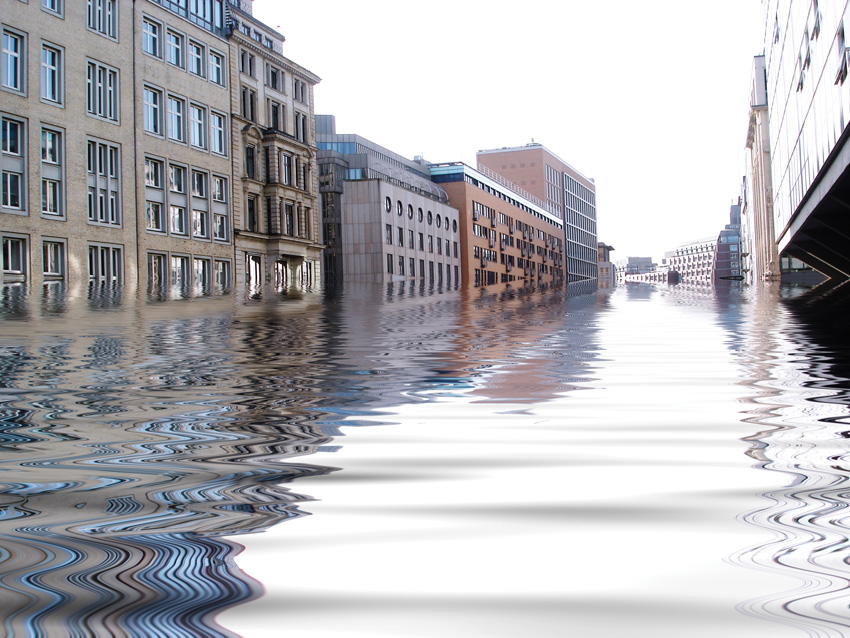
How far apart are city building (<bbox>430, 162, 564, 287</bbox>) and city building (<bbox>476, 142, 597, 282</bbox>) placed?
4.43 meters

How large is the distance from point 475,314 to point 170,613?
20.8 feet

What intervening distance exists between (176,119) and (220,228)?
19.1 ft

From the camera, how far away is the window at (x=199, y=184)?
4241 centimetres

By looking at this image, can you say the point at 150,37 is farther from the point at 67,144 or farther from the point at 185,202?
the point at 67,144

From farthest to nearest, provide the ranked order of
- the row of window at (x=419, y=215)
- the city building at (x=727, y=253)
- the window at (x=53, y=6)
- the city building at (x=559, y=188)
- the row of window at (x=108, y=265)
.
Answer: the city building at (x=727, y=253) → the city building at (x=559, y=188) → the row of window at (x=419, y=215) → the window at (x=53, y=6) → the row of window at (x=108, y=265)

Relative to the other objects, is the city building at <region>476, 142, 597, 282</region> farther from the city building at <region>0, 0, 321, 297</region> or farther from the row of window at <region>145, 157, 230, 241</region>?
the row of window at <region>145, 157, 230, 241</region>

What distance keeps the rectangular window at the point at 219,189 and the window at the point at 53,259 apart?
38.6 ft

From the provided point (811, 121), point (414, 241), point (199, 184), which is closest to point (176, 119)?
point (199, 184)

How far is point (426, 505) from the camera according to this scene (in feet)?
3.87

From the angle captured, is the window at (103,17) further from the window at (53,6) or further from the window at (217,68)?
the window at (217,68)

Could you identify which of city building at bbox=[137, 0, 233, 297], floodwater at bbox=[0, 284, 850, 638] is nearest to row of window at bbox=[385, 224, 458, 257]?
city building at bbox=[137, 0, 233, 297]

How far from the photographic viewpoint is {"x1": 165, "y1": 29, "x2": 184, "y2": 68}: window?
41.0 m

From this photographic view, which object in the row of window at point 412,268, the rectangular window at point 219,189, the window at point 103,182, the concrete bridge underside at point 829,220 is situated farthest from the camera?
the row of window at point 412,268

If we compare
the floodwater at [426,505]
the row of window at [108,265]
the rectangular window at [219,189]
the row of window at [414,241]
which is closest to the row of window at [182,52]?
the rectangular window at [219,189]
